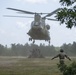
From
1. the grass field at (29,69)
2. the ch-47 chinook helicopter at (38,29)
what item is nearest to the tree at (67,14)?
the grass field at (29,69)

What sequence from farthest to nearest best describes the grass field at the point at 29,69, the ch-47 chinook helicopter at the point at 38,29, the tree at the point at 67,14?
the ch-47 chinook helicopter at the point at 38,29 < the grass field at the point at 29,69 < the tree at the point at 67,14

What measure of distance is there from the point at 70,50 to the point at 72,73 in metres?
130

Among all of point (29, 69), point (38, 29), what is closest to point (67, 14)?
point (29, 69)

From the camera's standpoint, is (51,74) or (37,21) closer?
(51,74)

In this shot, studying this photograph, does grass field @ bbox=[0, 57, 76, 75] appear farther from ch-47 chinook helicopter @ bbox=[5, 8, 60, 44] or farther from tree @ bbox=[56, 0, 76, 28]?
ch-47 chinook helicopter @ bbox=[5, 8, 60, 44]

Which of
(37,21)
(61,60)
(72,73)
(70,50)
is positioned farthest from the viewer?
(70,50)

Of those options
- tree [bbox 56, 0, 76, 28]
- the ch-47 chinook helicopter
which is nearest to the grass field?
tree [bbox 56, 0, 76, 28]

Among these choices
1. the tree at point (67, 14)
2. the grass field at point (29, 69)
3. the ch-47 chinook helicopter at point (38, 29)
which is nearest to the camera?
the tree at point (67, 14)

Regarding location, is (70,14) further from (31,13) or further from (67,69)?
(31,13)

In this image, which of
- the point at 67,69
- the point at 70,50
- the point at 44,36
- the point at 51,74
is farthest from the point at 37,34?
the point at 70,50

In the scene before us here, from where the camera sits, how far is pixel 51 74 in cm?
1992

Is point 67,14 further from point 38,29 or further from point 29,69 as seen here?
point 38,29

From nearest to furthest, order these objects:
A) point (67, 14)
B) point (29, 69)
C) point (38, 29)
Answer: point (67, 14) < point (29, 69) < point (38, 29)

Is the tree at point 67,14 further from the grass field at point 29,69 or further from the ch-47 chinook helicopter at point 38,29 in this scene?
the ch-47 chinook helicopter at point 38,29
